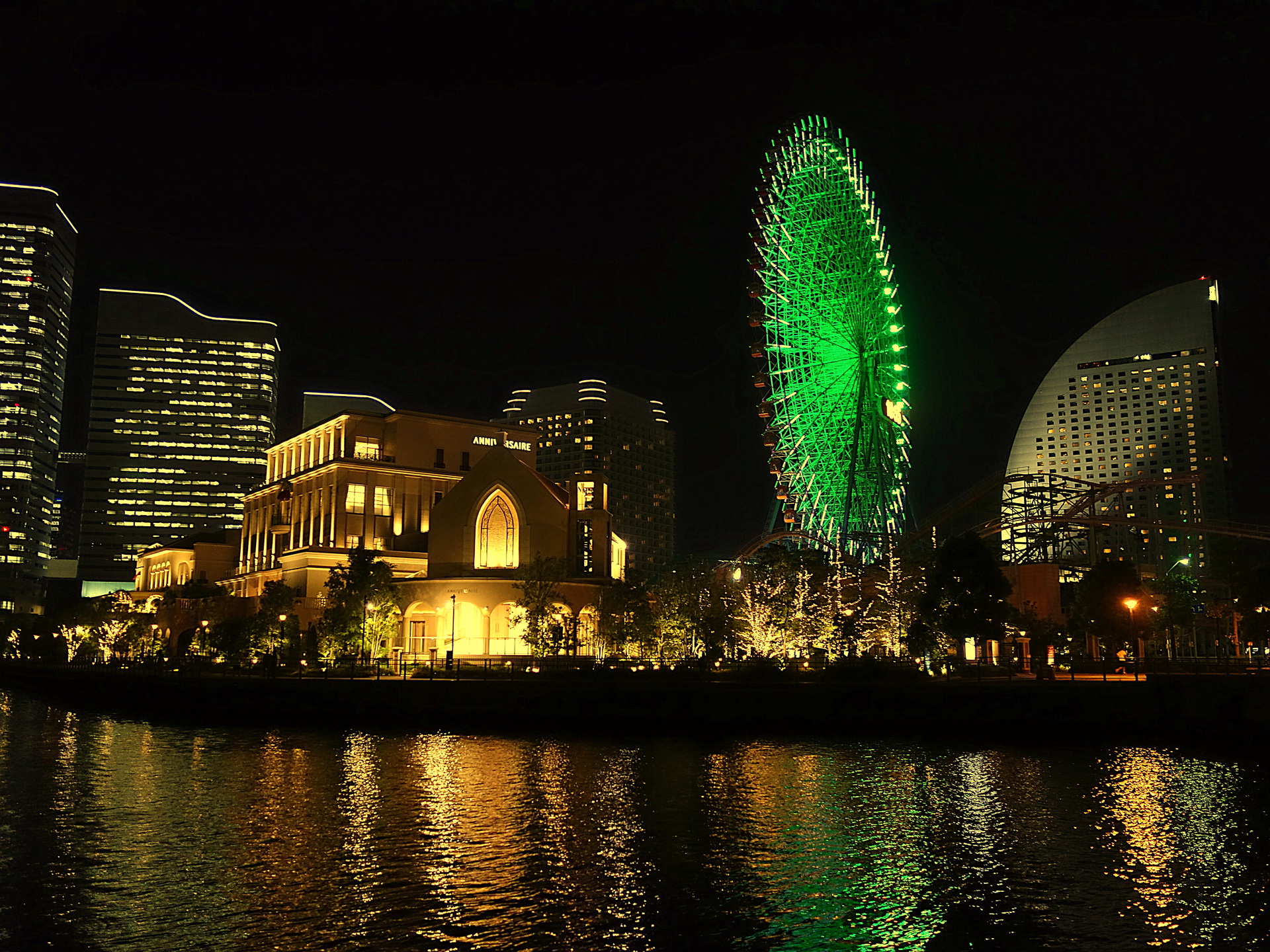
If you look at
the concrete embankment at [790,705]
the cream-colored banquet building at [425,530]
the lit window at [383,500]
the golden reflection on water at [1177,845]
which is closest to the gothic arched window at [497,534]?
the cream-colored banquet building at [425,530]

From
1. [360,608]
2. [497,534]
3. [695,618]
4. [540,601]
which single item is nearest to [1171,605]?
[695,618]

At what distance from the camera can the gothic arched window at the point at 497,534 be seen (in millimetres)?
107312

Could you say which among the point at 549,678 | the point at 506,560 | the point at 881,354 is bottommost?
the point at 549,678

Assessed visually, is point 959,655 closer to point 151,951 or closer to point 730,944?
point 730,944

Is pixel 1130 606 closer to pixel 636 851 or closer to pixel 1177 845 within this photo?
pixel 1177 845

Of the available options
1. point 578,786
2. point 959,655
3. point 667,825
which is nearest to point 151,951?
point 667,825

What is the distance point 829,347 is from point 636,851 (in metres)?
72.2

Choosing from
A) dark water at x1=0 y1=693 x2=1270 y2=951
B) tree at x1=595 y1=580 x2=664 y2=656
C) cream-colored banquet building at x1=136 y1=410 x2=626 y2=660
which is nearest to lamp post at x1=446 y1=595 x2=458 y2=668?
cream-colored banquet building at x1=136 y1=410 x2=626 y2=660

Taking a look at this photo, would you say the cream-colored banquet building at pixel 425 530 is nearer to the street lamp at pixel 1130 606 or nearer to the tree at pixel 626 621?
the tree at pixel 626 621

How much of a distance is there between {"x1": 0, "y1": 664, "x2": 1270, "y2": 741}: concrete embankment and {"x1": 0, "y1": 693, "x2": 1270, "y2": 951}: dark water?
22.3 feet

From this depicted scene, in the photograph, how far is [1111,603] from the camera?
8844 cm

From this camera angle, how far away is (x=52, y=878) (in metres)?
29.9

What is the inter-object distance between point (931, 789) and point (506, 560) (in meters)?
67.9

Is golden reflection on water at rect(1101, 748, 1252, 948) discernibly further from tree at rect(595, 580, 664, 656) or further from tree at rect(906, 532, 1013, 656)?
tree at rect(595, 580, 664, 656)
